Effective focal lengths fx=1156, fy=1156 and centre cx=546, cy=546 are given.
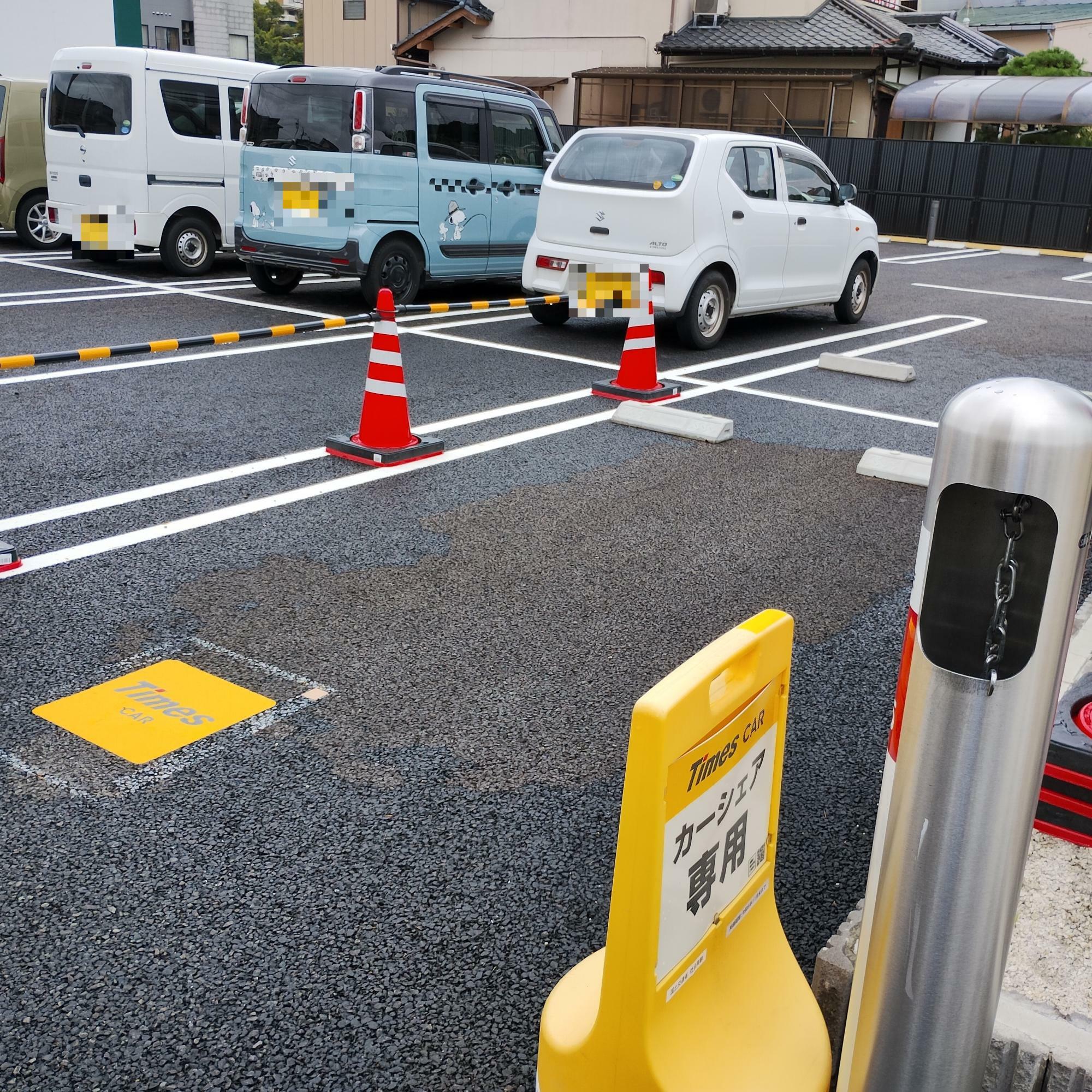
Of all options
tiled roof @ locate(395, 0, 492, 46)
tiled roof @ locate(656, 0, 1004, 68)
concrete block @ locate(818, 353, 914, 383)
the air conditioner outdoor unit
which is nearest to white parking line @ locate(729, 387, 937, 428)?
concrete block @ locate(818, 353, 914, 383)

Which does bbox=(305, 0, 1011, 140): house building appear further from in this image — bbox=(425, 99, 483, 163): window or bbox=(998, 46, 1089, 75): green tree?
bbox=(425, 99, 483, 163): window

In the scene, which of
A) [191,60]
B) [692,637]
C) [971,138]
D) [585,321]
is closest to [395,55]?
[971,138]

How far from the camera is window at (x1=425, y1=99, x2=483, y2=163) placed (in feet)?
35.6

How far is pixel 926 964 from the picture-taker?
1.66 m

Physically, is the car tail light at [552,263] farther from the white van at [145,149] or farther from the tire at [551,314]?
the white van at [145,149]

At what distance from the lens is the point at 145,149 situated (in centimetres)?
1183

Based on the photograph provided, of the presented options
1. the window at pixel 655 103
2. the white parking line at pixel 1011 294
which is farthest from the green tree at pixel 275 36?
the white parking line at pixel 1011 294

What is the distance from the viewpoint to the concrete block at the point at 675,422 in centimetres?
693

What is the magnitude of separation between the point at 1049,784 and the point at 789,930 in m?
0.66

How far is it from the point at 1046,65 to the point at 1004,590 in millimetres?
35709

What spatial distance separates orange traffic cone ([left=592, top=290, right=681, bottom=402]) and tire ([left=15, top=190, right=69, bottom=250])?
9.31m

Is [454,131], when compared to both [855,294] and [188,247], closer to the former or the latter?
[188,247]

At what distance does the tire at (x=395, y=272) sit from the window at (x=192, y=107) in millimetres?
2953

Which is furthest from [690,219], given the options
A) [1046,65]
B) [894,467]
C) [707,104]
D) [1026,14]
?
[1026,14]
